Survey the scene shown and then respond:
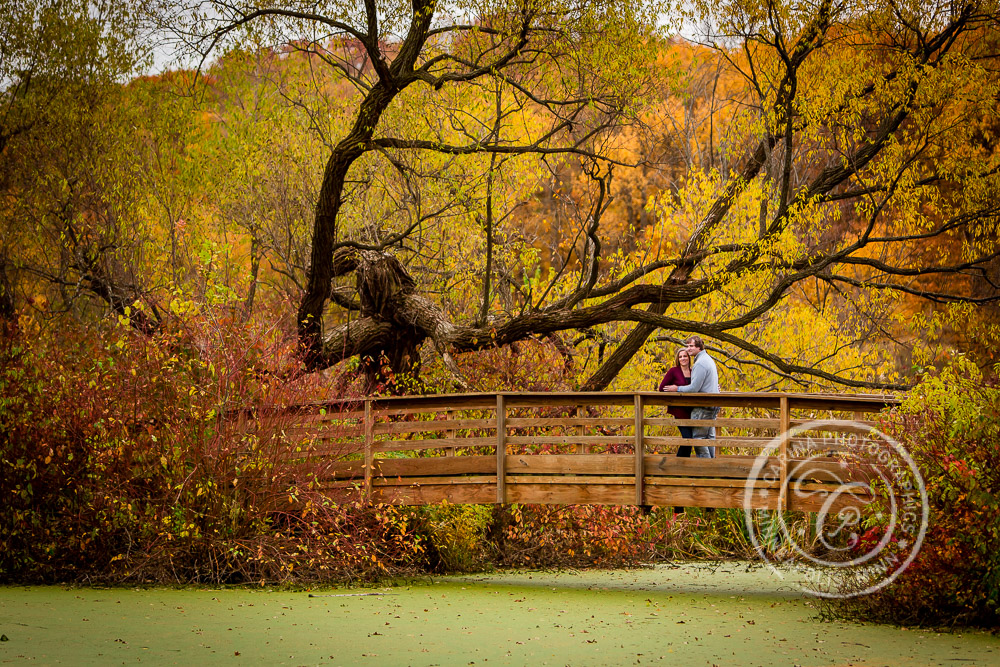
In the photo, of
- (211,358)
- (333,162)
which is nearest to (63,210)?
(333,162)

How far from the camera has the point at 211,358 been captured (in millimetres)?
10336

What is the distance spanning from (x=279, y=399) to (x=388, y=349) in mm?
4985

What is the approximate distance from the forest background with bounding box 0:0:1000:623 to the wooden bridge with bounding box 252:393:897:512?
416 mm

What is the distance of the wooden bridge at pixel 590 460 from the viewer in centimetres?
1028

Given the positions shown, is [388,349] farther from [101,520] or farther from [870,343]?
[870,343]

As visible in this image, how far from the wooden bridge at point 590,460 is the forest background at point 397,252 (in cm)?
42

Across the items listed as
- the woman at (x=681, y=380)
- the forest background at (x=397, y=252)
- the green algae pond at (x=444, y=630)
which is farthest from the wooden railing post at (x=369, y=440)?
the woman at (x=681, y=380)

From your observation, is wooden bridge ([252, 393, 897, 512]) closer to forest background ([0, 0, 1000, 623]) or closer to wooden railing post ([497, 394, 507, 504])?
wooden railing post ([497, 394, 507, 504])

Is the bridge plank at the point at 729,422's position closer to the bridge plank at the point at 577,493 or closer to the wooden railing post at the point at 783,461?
the wooden railing post at the point at 783,461

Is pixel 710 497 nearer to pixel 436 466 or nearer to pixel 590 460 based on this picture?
pixel 590 460

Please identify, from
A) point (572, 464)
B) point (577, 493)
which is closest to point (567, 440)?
point (572, 464)

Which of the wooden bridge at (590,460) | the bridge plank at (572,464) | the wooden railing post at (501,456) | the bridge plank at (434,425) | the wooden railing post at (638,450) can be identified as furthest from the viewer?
the bridge plank at (434,425)

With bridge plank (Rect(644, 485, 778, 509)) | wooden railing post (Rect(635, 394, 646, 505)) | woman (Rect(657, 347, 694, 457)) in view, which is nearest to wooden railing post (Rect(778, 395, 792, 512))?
bridge plank (Rect(644, 485, 778, 509))

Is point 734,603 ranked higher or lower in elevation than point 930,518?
lower
